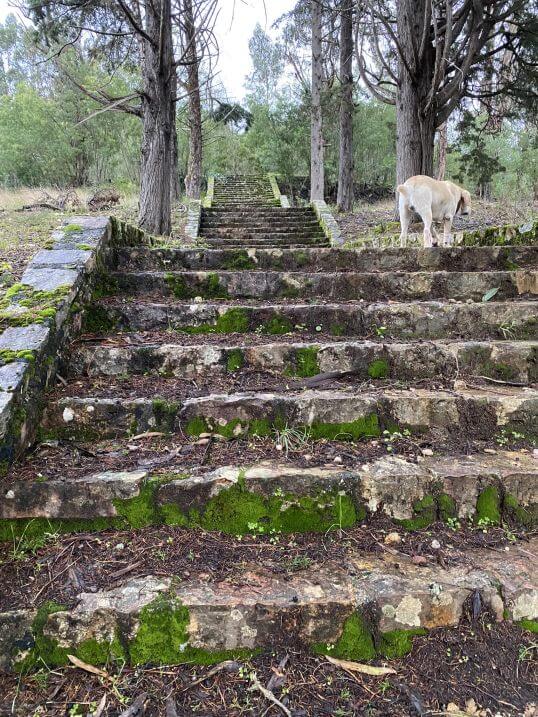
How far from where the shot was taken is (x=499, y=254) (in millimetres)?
3355

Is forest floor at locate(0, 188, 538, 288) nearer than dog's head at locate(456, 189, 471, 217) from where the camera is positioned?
Yes

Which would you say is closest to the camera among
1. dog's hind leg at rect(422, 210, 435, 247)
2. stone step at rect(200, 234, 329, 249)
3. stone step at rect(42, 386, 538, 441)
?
stone step at rect(42, 386, 538, 441)

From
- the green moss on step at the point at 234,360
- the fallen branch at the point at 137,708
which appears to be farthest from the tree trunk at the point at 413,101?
the fallen branch at the point at 137,708

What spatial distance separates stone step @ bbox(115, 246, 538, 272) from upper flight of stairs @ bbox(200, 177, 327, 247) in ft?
15.9

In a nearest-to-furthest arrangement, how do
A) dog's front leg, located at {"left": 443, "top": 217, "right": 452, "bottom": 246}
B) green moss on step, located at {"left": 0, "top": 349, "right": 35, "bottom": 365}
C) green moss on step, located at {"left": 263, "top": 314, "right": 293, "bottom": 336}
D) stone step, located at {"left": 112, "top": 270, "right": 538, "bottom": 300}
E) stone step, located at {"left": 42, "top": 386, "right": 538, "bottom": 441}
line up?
1. green moss on step, located at {"left": 0, "top": 349, "right": 35, "bottom": 365}
2. stone step, located at {"left": 42, "top": 386, "right": 538, "bottom": 441}
3. green moss on step, located at {"left": 263, "top": 314, "right": 293, "bottom": 336}
4. stone step, located at {"left": 112, "top": 270, "right": 538, "bottom": 300}
5. dog's front leg, located at {"left": 443, "top": 217, "right": 452, "bottom": 246}

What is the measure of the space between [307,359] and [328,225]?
792 cm

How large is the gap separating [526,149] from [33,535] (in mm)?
20997

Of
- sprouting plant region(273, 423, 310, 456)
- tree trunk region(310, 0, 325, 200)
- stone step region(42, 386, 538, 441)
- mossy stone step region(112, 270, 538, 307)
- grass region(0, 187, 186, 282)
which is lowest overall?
sprouting plant region(273, 423, 310, 456)

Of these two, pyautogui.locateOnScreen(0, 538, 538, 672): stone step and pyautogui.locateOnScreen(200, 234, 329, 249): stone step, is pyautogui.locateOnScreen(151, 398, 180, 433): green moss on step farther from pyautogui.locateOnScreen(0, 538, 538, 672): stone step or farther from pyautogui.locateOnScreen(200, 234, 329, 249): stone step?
pyautogui.locateOnScreen(200, 234, 329, 249): stone step

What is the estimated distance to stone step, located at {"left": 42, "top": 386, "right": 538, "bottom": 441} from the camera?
2.09 metres

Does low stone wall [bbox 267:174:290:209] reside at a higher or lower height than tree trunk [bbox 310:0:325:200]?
lower

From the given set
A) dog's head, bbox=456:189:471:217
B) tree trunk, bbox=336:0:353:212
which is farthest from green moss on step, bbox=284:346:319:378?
tree trunk, bbox=336:0:353:212

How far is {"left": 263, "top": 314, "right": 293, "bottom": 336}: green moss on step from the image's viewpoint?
2822 millimetres

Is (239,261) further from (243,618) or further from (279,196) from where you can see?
(279,196)
